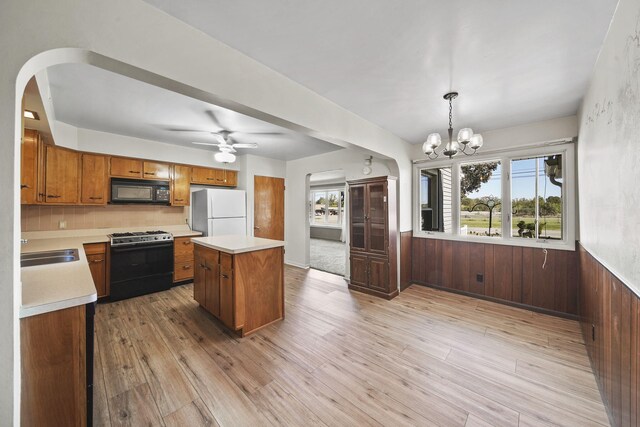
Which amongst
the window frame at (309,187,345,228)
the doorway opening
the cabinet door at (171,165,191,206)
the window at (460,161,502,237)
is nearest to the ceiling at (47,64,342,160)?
the cabinet door at (171,165,191,206)

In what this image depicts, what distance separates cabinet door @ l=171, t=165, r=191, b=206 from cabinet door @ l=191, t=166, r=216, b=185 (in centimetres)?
9

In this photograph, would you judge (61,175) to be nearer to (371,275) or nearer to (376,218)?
(376,218)

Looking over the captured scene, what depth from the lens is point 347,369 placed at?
201 centimetres

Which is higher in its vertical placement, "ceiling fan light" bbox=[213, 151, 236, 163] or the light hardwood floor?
"ceiling fan light" bbox=[213, 151, 236, 163]

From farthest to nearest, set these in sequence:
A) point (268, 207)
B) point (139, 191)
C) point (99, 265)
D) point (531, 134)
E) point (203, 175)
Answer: point (268, 207) < point (203, 175) < point (139, 191) < point (99, 265) < point (531, 134)

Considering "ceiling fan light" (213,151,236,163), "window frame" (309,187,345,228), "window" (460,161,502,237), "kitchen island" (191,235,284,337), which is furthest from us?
"window frame" (309,187,345,228)

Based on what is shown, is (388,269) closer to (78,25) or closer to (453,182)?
(453,182)

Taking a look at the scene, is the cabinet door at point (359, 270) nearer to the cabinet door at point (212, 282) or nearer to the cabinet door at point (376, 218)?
the cabinet door at point (376, 218)

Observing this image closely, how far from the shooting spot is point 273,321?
9.17ft

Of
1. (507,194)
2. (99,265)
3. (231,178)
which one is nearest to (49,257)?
(99,265)

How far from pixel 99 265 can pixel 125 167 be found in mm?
1530

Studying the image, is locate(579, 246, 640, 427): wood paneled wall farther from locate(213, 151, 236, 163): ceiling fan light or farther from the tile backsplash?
the tile backsplash

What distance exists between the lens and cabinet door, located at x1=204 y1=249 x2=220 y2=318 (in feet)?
8.85

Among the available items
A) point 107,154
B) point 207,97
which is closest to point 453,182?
point 207,97
